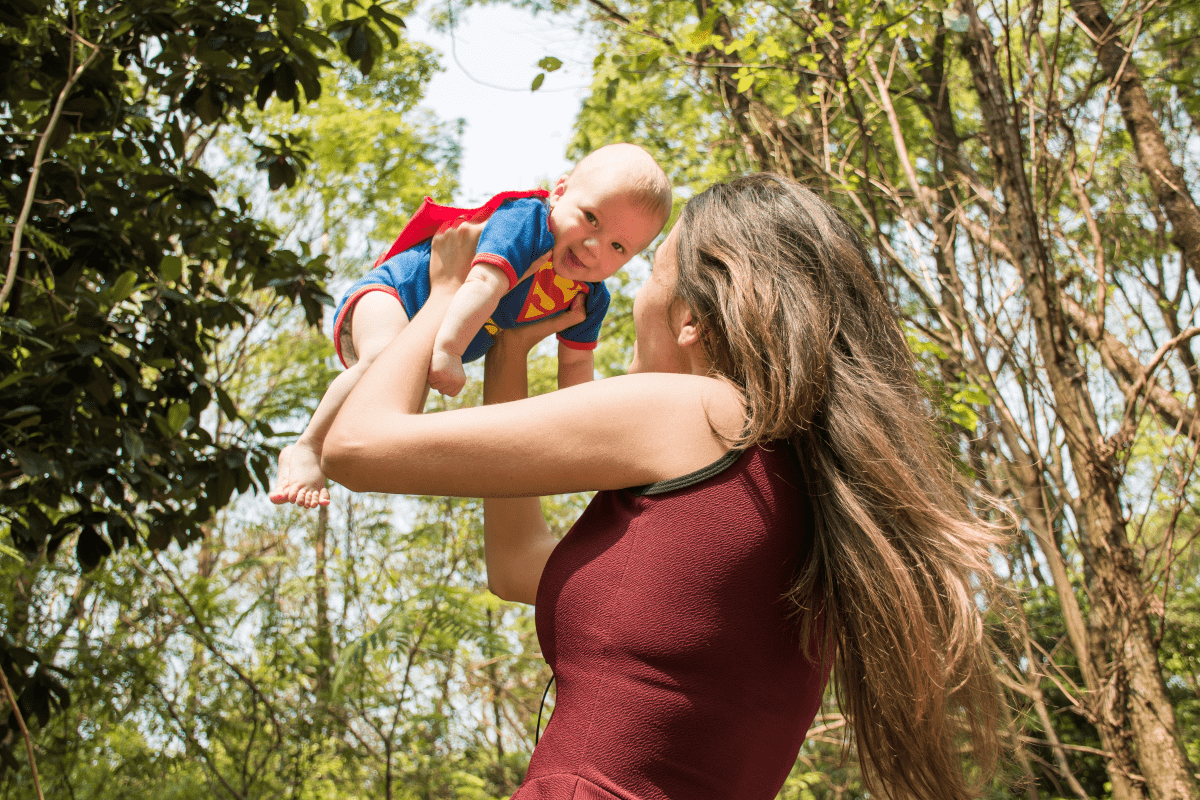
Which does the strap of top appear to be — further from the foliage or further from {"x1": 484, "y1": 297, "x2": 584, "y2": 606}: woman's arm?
the foliage

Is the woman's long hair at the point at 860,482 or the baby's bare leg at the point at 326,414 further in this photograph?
the baby's bare leg at the point at 326,414

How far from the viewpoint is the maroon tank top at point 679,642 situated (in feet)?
2.91

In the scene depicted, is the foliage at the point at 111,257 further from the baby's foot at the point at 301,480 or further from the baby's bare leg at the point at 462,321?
the baby's bare leg at the point at 462,321

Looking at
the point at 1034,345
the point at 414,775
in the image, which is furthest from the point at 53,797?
the point at 1034,345

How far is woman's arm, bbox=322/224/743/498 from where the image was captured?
38.3 inches

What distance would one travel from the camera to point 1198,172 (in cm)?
658

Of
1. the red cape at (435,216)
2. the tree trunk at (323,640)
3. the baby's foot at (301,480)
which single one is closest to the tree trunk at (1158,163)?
the red cape at (435,216)

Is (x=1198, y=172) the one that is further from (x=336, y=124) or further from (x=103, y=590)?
(x=103, y=590)

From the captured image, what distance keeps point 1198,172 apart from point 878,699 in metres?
7.46

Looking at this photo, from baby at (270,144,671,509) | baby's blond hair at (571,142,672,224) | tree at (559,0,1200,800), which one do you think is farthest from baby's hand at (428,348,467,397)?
Result: tree at (559,0,1200,800)

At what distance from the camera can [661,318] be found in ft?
3.95

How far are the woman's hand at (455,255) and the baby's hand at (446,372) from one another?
172 millimetres

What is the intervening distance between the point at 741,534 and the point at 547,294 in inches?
32.8

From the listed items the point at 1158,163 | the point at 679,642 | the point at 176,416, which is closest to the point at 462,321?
the point at 679,642
